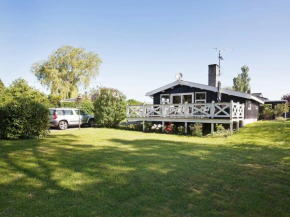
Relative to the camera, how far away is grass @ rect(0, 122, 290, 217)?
10.00ft

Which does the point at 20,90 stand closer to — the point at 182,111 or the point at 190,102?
the point at 182,111

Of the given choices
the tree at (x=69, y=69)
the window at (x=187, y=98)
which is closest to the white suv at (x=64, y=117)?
the window at (x=187, y=98)

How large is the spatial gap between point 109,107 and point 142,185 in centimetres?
1362

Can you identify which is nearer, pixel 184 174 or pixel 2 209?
pixel 2 209

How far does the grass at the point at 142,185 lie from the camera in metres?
3.05

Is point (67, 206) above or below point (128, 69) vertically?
below

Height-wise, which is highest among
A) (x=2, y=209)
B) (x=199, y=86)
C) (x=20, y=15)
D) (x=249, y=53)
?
(x=20, y=15)

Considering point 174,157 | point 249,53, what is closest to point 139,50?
point 249,53

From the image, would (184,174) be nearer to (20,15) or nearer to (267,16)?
(267,16)

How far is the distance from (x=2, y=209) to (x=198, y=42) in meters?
19.2

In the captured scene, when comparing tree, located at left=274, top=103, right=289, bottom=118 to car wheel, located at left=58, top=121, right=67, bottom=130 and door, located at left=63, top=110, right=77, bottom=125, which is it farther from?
car wheel, located at left=58, top=121, right=67, bottom=130

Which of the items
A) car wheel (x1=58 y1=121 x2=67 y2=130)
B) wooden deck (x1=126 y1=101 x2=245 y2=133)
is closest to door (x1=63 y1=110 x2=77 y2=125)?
car wheel (x1=58 y1=121 x2=67 y2=130)

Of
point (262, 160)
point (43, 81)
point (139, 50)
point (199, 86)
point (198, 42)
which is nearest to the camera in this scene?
point (262, 160)

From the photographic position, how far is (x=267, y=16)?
1273cm
